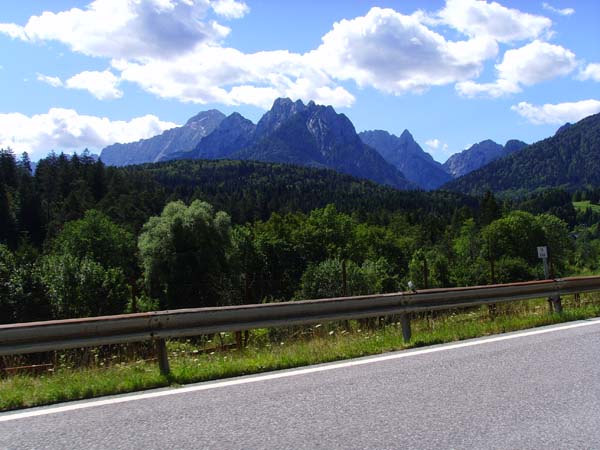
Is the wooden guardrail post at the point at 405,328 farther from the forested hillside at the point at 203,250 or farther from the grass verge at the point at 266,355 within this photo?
the forested hillside at the point at 203,250

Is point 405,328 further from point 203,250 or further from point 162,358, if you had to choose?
point 203,250

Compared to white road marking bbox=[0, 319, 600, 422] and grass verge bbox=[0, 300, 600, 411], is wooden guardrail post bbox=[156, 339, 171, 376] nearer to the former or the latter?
grass verge bbox=[0, 300, 600, 411]

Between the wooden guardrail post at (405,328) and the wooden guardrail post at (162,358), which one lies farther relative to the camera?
the wooden guardrail post at (405,328)

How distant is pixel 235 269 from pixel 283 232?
19665 mm

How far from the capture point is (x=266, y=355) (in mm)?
7199

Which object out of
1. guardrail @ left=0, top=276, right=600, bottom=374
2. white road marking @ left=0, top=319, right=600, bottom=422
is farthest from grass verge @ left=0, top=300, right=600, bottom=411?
guardrail @ left=0, top=276, right=600, bottom=374

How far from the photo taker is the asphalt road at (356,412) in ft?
13.4

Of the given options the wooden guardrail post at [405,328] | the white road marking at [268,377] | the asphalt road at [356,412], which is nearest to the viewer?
A: the asphalt road at [356,412]

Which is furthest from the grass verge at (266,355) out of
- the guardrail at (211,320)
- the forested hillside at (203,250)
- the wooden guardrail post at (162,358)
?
the forested hillside at (203,250)

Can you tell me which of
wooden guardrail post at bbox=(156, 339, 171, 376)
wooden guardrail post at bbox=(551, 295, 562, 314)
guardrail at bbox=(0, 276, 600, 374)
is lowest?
wooden guardrail post at bbox=(551, 295, 562, 314)

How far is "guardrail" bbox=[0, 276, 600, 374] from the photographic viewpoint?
5695 mm

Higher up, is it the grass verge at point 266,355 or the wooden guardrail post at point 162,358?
the wooden guardrail post at point 162,358

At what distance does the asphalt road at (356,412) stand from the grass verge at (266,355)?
345mm

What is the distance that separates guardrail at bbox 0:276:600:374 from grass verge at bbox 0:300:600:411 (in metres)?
0.39
